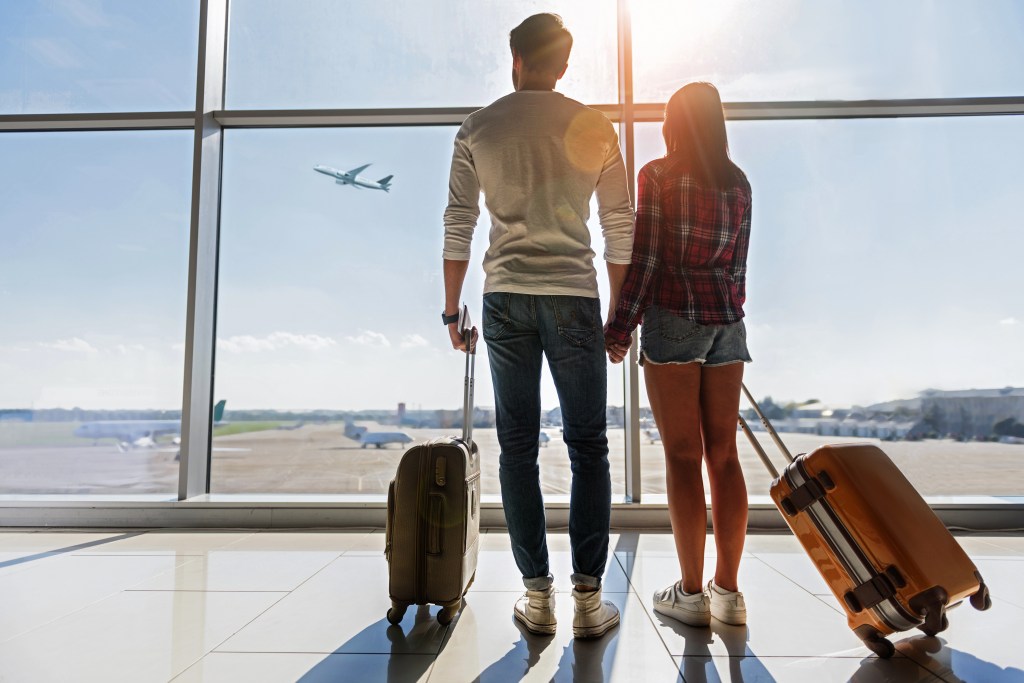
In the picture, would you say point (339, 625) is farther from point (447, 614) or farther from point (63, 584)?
point (63, 584)

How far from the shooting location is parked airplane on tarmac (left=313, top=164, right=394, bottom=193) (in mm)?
3004

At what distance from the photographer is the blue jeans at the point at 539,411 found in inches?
54.1

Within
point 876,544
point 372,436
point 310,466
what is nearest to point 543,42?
point 876,544

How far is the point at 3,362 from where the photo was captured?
3053 millimetres

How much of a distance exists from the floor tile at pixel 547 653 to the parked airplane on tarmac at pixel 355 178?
220 centimetres

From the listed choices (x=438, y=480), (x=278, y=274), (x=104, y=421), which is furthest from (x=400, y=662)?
(x=104, y=421)

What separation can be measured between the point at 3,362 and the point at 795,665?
147 inches

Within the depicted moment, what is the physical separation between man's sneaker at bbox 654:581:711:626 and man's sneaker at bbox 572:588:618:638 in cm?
19

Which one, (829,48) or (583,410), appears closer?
(583,410)

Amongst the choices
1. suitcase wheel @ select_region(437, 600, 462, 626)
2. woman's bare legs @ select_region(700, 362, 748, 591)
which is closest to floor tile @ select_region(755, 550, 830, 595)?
woman's bare legs @ select_region(700, 362, 748, 591)

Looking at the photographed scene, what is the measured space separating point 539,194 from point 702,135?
1.46 feet

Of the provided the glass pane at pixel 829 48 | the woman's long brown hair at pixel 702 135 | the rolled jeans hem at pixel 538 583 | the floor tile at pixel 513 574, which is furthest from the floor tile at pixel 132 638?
the glass pane at pixel 829 48

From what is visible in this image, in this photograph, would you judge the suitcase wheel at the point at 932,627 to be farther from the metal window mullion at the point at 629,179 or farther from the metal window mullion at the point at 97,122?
the metal window mullion at the point at 97,122

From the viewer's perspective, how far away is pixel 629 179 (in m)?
2.76
